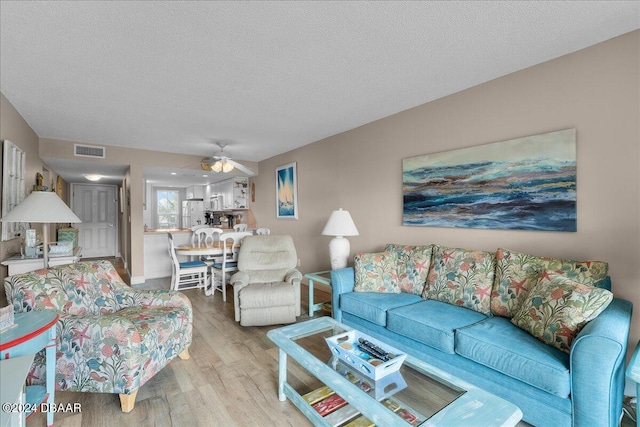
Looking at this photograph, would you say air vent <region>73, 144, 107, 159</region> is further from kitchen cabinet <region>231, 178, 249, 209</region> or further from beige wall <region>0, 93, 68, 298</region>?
kitchen cabinet <region>231, 178, 249, 209</region>

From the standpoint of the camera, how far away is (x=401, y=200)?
349 centimetres

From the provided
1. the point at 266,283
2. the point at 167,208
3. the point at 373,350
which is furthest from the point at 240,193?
the point at 373,350

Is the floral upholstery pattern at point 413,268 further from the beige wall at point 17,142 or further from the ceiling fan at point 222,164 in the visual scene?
the beige wall at point 17,142

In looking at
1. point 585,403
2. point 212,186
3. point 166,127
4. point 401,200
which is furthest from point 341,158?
point 212,186

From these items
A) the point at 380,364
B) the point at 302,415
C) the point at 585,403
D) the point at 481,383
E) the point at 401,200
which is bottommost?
the point at 302,415

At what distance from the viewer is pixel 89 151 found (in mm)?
4828

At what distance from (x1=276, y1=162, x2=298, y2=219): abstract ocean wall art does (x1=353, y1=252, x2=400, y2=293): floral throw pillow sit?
8.28ft

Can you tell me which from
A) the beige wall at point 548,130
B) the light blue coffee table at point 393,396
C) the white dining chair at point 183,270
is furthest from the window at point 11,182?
the beige wall at point 548,130

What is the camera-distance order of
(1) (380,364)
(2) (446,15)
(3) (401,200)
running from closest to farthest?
1. (1) (380,364)
2. (2) (446,15)
3. (3) (401,200)

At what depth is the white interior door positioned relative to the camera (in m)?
8.38

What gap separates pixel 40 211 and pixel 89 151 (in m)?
2.94

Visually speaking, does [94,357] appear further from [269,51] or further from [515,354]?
[515,354]

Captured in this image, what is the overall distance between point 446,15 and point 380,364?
2062 mm

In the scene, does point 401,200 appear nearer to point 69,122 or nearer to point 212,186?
point 69,122
